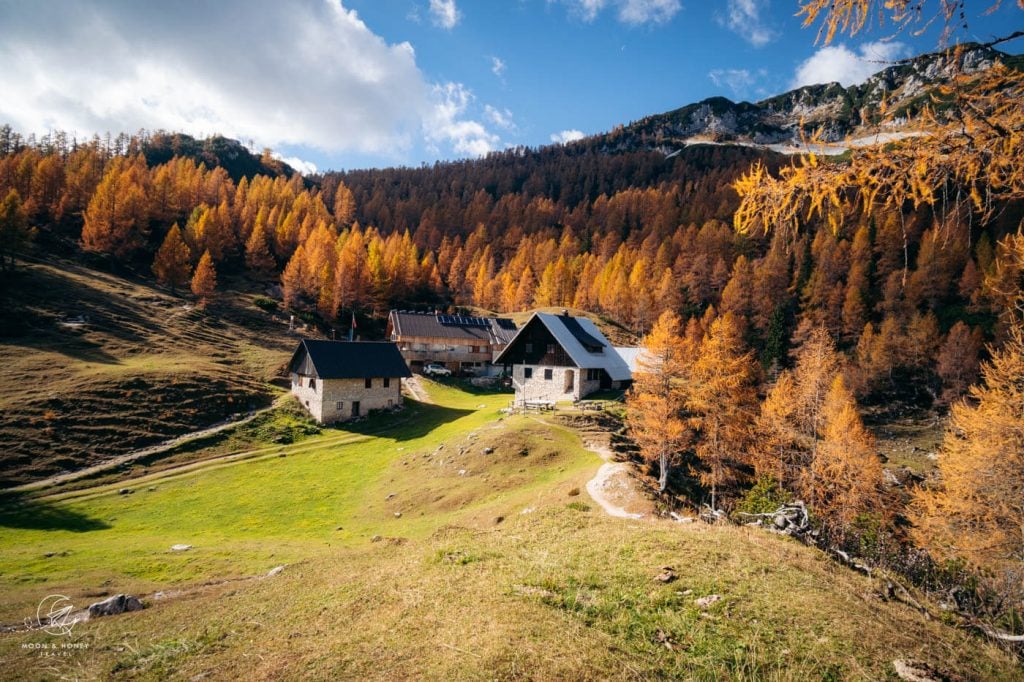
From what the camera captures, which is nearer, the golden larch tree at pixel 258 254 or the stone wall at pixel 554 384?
the stone wall at pixel 554 384

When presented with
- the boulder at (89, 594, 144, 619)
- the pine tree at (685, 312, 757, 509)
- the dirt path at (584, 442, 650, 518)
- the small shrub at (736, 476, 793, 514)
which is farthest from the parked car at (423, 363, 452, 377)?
the boulder at (89, 594, 144, 619)

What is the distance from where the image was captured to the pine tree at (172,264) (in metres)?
86.6

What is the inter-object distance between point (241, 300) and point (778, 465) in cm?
9257

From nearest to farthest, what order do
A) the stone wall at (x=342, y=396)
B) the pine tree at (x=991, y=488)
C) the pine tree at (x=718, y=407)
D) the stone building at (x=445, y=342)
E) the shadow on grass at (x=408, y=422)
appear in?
the pine tree at (x=991, y=488) < the pine tree at (x=718, y=407) < the shadow on grass at (x=408, y=422) < the stone wall at (x=342, y=396) < the stone building at (x=445, y=342)

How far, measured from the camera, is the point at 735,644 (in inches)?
317

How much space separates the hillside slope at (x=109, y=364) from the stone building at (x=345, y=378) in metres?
5.66

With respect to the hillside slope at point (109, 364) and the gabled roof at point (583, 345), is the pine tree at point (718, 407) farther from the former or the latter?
the hillside slope at point (109, 364)

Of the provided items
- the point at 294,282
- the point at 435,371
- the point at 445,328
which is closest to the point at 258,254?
the point at 294,282

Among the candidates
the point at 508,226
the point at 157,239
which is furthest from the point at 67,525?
the point at 508,226

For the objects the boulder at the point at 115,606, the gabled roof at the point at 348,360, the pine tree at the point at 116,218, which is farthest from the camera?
the pine tree at the point at 116,218

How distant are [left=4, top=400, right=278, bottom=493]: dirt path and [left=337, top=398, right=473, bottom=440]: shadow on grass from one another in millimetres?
10242

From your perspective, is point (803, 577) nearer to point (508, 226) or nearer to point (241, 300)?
point (241, 300)

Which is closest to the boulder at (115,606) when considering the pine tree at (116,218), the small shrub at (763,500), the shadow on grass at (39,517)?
the shadow on grass at (39,517)

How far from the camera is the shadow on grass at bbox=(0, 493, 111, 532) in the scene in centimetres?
2697
